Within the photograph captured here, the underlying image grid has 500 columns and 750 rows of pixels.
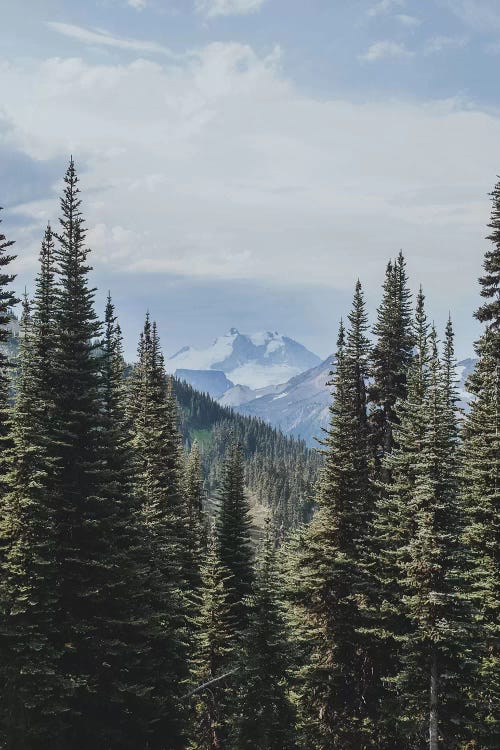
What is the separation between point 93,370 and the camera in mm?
26266

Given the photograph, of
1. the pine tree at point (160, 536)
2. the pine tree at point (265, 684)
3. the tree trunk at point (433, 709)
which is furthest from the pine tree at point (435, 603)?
the pine tree at point (160, 536)

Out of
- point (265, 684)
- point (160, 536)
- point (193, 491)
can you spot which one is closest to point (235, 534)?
point (160, 536)

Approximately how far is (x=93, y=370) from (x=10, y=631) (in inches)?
412

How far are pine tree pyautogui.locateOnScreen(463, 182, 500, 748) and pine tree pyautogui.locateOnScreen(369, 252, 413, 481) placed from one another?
6.54 meters

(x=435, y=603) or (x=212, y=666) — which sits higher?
(x=435, y=603)

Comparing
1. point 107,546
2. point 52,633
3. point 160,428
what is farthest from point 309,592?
point 160,428

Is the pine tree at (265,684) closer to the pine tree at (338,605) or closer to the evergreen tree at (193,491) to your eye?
the pine tree at (338,605)

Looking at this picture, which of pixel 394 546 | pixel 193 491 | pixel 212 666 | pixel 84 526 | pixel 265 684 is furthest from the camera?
pixel 193 491

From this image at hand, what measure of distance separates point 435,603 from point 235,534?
22.9 meters

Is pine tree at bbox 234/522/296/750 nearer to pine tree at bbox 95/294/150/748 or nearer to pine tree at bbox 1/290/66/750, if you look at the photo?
pine tree at bbox 95/294/150/748

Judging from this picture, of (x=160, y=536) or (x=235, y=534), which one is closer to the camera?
(x=160, y=536)

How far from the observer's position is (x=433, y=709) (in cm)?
2489

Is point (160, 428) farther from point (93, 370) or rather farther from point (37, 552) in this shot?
point (37, 552)

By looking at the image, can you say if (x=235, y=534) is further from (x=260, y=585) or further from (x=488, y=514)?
(x=488, y=514)
